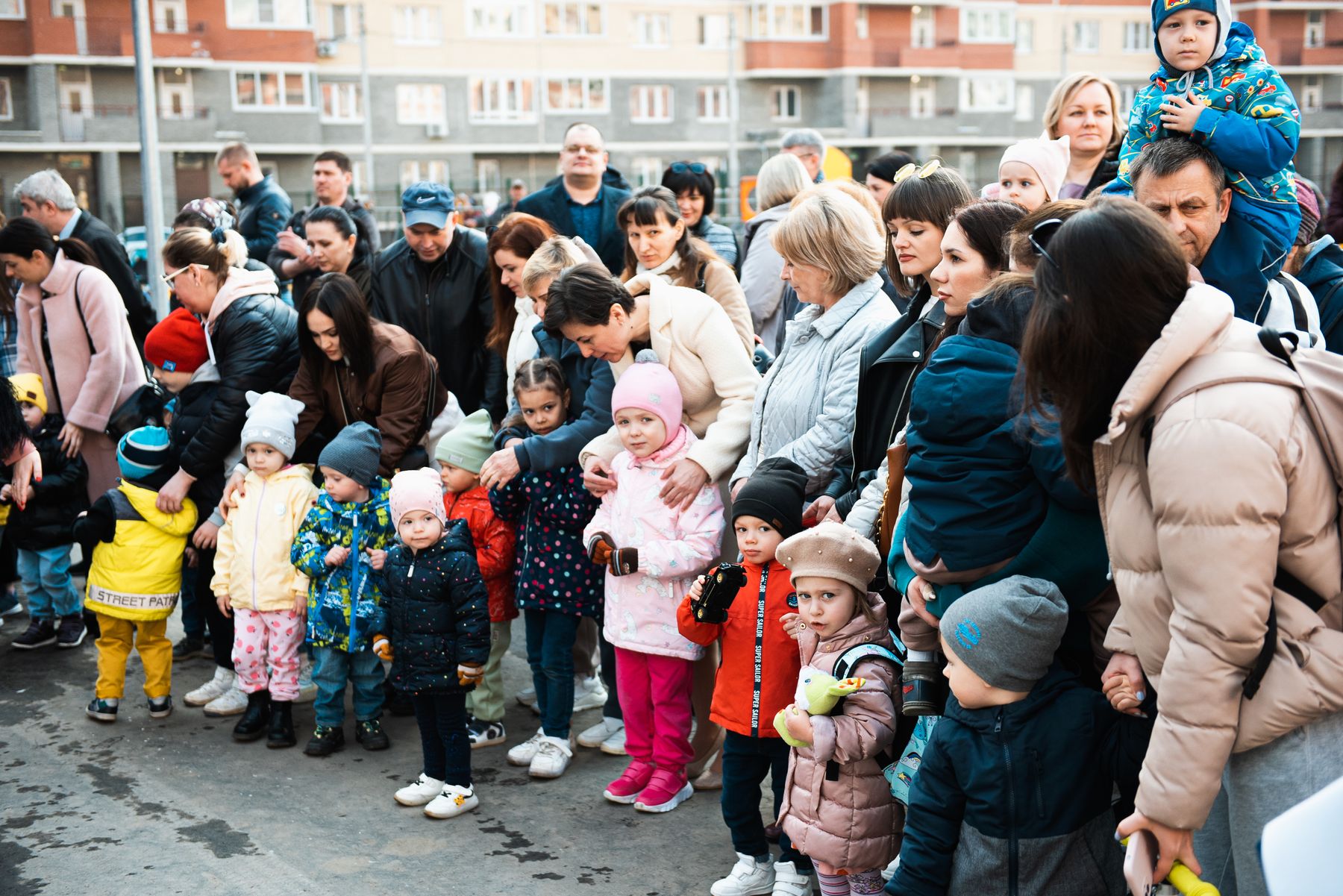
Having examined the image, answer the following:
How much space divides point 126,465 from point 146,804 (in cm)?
169

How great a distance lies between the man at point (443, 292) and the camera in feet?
21.4

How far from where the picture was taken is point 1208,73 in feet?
12.8

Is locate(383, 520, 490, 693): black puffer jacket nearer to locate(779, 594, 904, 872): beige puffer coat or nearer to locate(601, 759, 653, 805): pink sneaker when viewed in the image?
locate(601, 759, 653, 805): pink sneaker

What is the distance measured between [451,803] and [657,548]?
4.22 ft

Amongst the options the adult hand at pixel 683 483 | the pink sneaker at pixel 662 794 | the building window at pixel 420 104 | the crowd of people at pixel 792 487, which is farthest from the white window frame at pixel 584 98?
the pink sneaker at pixel 662 794

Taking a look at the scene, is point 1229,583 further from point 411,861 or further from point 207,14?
point 207,14

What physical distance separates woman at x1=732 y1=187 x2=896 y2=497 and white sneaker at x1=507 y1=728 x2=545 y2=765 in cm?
171

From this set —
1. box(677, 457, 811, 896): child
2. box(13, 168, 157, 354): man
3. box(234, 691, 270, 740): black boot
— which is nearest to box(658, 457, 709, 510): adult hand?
box(677, 457, 811, 896): child

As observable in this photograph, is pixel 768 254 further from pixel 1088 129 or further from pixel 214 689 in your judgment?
pixel 214 689

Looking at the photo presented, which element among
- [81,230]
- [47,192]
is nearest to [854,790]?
[81,230]

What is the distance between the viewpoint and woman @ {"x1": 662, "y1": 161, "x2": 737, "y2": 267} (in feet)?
24.2

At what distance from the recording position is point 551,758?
5.15 meters

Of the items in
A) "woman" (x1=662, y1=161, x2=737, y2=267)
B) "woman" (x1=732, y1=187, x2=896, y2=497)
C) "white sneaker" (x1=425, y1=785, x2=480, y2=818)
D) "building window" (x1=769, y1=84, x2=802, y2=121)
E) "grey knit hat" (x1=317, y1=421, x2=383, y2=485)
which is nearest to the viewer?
"woman" (x1=732, y1=187, x2=896, y2=497)

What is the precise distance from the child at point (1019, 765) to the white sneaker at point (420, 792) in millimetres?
2383
